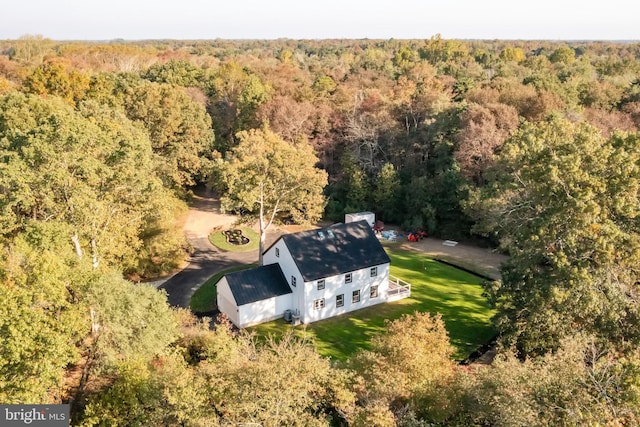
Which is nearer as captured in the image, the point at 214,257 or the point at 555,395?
the point at 555,395

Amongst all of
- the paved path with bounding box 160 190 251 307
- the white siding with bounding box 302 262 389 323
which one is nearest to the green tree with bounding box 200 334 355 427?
the white siding with bounding box 302 262 389 323

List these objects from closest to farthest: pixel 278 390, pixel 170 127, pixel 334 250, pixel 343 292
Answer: pixel 278 390 → pixel 343 292 → pixel 334 250 → pixel 170 127

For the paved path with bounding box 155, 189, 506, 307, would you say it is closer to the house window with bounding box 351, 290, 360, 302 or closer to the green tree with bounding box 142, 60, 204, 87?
the house window with bounding box 351, 290, 360, 302

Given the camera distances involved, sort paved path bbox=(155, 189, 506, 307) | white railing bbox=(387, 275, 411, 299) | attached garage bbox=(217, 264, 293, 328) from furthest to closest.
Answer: paved path bbox=(155, 189, 506, 307) < white railing bbox=(387, 275, 411, 299) < attached garage bbox=(217, 264, 293, 328)

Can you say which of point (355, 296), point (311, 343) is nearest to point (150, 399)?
point (311, 343)

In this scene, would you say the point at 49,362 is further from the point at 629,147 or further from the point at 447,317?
the point at 629,147

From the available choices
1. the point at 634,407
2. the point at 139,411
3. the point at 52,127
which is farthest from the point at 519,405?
the point at 52,127

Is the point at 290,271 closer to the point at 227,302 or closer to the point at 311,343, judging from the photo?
the point at 227,302
